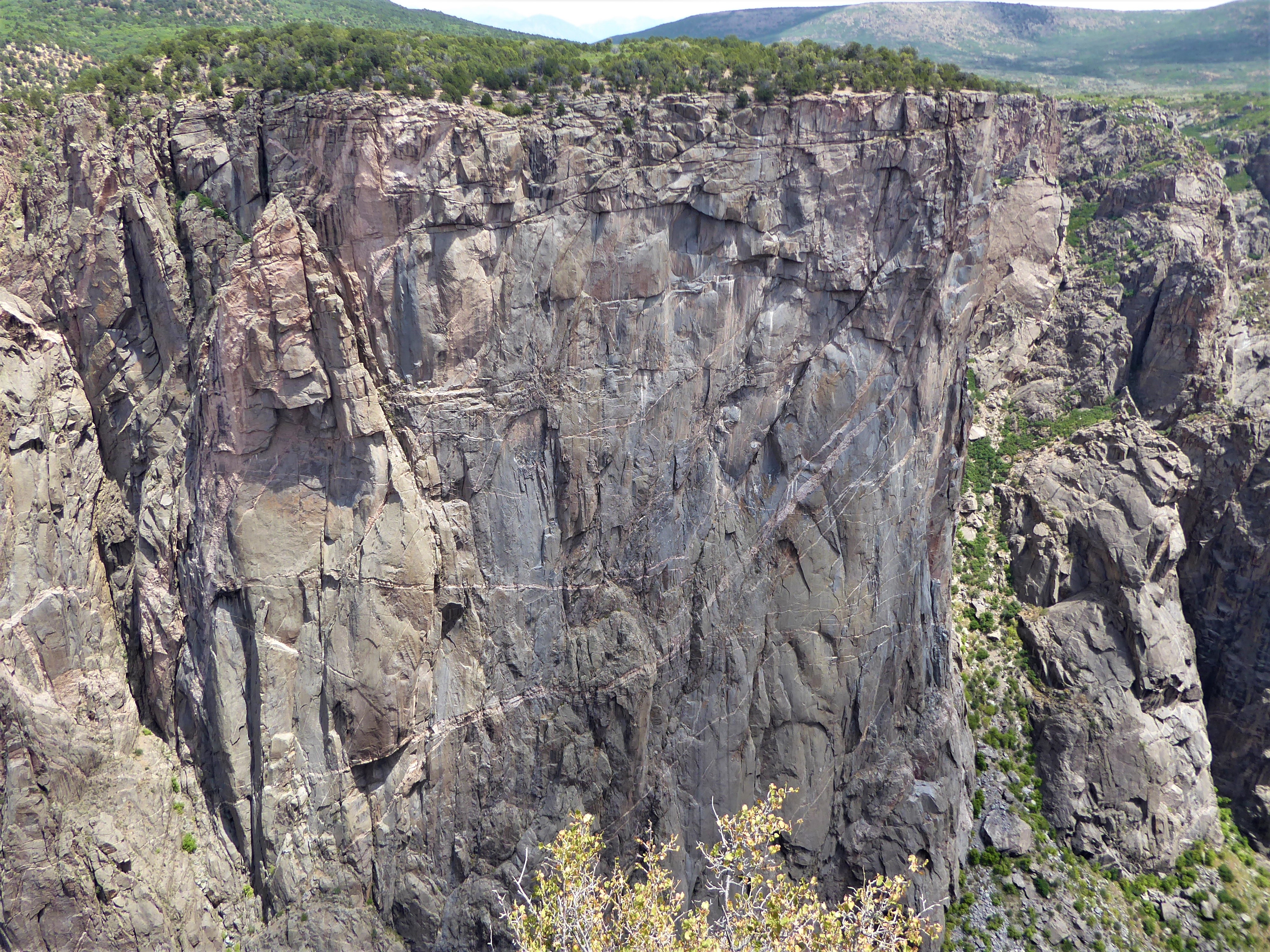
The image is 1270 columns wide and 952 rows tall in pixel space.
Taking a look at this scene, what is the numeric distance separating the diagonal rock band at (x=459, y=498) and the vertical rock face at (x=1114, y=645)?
7.97m

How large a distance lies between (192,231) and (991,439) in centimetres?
4129

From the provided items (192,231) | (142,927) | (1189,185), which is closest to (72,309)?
(192,231)

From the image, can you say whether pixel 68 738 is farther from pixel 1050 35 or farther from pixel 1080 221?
pixel 1050 35

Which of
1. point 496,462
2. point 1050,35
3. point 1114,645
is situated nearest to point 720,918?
point 496,462

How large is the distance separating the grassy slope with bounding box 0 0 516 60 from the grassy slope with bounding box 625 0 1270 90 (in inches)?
2488

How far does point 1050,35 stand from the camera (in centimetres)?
12069

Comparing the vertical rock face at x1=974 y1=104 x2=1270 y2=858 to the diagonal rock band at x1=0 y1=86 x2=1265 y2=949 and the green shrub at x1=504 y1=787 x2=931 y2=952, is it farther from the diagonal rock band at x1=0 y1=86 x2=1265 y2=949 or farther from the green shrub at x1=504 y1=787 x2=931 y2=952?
the green shrub at x1=504 y1=787 x2=931 y2=952

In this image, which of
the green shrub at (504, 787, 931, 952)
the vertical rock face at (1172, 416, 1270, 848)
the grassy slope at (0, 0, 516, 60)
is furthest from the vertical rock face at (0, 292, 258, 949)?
the vertical rock face at (1172, 416, 1270, 848)

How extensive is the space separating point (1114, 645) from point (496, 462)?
108 ft

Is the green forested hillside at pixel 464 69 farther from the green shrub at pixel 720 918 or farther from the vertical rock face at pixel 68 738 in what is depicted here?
the green shrub at pixel 720 918

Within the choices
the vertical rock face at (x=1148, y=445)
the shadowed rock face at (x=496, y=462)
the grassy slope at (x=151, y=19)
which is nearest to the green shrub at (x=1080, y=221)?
the vertical rock face at (x=1148, y=445)

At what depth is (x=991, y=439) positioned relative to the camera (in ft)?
148

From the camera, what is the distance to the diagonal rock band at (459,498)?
95.6 ft

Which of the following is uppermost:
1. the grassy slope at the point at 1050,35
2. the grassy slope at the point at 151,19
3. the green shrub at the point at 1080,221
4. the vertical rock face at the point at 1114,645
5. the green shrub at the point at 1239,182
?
the grassy slope at the point at 1050,35
